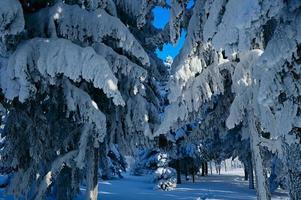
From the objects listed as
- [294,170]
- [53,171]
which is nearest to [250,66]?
[294,170]

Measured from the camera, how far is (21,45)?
8297 millimetres

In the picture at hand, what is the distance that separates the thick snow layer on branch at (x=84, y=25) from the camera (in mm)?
9141

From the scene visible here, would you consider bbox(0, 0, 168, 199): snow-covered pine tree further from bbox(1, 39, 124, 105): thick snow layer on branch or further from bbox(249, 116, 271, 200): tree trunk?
bbox(249, 116, 271, 200): tree trunk

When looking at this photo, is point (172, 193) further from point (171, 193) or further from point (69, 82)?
point (69, 82)

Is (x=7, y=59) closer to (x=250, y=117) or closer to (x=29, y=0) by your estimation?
(x=29, y=0)

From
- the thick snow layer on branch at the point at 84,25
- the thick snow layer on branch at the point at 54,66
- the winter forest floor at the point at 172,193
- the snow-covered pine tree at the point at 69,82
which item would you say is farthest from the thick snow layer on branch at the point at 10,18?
the winter forest floor at the point at 172,193

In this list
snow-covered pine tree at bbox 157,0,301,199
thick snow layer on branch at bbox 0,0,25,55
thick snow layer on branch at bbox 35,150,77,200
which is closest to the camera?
snow-covered pine tree at bbox 157,0,301,199

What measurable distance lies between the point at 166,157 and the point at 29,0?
91.2 feet

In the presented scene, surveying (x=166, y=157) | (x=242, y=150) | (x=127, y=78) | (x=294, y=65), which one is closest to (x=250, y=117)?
(x=127, y=78)

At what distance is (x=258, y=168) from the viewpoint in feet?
32.6

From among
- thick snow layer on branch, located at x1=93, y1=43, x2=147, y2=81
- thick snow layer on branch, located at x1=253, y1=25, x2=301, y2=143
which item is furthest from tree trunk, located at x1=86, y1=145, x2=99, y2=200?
thick snow layer on branch, located at x1=253, y1=25, x2=301, y2=143

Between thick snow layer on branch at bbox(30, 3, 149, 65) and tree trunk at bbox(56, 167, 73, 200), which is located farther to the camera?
tree trunk at bbox(56, 167, 73, 200)

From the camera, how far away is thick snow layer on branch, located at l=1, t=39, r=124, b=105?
787 centimetres

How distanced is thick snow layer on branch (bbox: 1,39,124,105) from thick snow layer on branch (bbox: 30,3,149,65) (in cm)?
113
